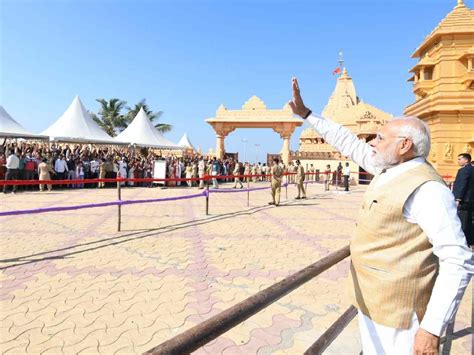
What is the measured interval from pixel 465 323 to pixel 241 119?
950 inches

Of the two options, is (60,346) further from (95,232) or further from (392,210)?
(95,232)

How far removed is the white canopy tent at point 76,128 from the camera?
51.0 ft

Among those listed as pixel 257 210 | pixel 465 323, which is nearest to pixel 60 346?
pixel 465 323

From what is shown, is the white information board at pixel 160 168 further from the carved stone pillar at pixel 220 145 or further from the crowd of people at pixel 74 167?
the carved stone pillar at pixel 220 145

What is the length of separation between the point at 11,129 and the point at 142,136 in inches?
261

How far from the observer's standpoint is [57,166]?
13656mm

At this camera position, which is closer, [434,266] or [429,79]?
[434,266]

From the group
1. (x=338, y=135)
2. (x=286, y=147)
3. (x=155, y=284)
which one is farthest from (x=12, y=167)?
(x=286, y=147)

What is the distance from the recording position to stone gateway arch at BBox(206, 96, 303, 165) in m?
25.8

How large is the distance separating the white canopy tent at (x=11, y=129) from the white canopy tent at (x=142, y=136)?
14.7ft

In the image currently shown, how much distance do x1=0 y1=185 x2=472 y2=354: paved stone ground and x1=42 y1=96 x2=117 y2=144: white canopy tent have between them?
29.7ft

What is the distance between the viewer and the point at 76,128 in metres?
→ 16.1

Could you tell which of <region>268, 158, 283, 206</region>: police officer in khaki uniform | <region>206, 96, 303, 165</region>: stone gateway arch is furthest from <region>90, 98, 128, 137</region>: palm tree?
<region>268, 158, 283, 206</region>: police officer in khaki uniform

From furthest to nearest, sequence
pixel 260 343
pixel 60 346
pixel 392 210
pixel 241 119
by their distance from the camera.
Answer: pixel 241 119 < pixel 260 343 < pixel 60 346 < pixel 392 210
